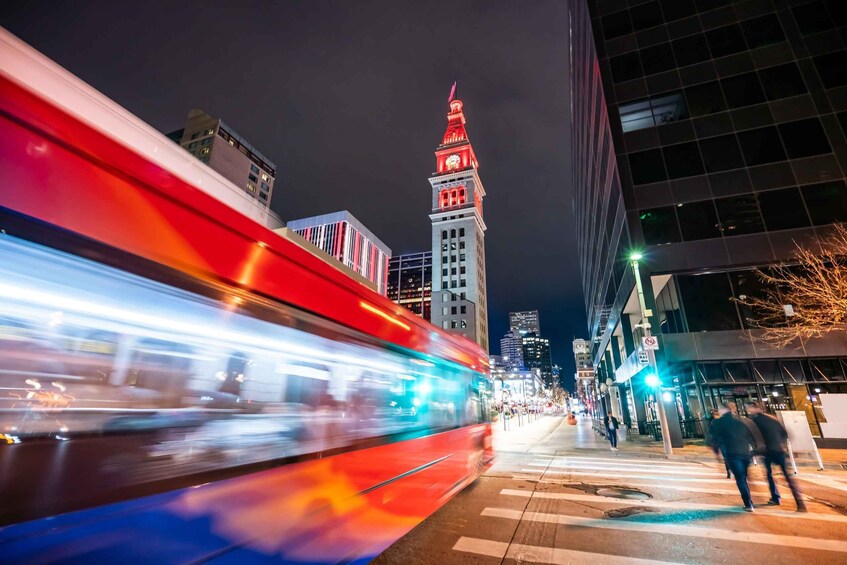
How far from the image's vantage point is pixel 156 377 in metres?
2.29

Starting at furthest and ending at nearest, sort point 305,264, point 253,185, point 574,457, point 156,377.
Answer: point 253,185, point 574,457, point 305,264, point 156,377

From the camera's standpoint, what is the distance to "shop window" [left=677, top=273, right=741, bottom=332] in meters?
18.3

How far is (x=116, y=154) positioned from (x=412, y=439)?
4.40 meters

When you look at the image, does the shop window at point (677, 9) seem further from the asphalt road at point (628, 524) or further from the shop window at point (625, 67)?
the asphalt road at point (628, 524)

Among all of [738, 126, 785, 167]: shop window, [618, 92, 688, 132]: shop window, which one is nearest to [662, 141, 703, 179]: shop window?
[618, 92, 688, 132]: shop window

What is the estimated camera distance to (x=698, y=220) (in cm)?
1944

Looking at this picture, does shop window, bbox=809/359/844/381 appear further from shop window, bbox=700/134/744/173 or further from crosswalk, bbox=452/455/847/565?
crosswalk, bbox=452/455/847/565

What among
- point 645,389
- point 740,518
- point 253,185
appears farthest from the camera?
point 253,185

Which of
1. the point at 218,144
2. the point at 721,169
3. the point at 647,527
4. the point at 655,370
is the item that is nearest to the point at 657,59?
the point at 721,169

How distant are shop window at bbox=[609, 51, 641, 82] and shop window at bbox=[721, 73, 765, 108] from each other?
467 centimetres

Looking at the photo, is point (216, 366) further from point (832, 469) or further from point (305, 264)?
point (832, 469)

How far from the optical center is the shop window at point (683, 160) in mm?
20281

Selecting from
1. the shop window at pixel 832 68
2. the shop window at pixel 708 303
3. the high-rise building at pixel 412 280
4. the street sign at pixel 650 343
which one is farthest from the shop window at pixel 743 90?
the high-rise building at pixel 412 280

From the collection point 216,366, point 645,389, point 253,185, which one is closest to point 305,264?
point 216,366
